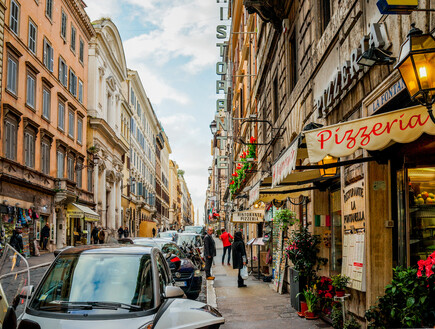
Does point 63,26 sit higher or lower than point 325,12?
higher

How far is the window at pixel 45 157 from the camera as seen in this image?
30516 mm

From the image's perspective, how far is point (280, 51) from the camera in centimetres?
1706

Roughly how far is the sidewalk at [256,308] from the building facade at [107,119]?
2697 centimetres

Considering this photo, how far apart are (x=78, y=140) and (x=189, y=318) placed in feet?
114

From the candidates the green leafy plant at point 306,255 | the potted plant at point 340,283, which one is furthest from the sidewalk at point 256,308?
the potted plant at point 340,283

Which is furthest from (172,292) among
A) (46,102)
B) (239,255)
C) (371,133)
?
(46,102)

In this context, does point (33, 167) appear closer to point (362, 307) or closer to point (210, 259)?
point (210, 259)

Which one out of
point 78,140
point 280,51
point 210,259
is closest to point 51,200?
point 78,140

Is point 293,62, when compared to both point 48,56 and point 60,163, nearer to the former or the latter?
point 48,56

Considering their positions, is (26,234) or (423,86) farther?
(26,234)

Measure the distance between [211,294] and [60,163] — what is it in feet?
74.0

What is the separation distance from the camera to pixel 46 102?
3125 cm

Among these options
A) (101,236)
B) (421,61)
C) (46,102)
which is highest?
(46,102)

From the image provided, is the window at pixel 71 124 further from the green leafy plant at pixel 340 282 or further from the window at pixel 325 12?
the green leafy plant at pixel 340 282
